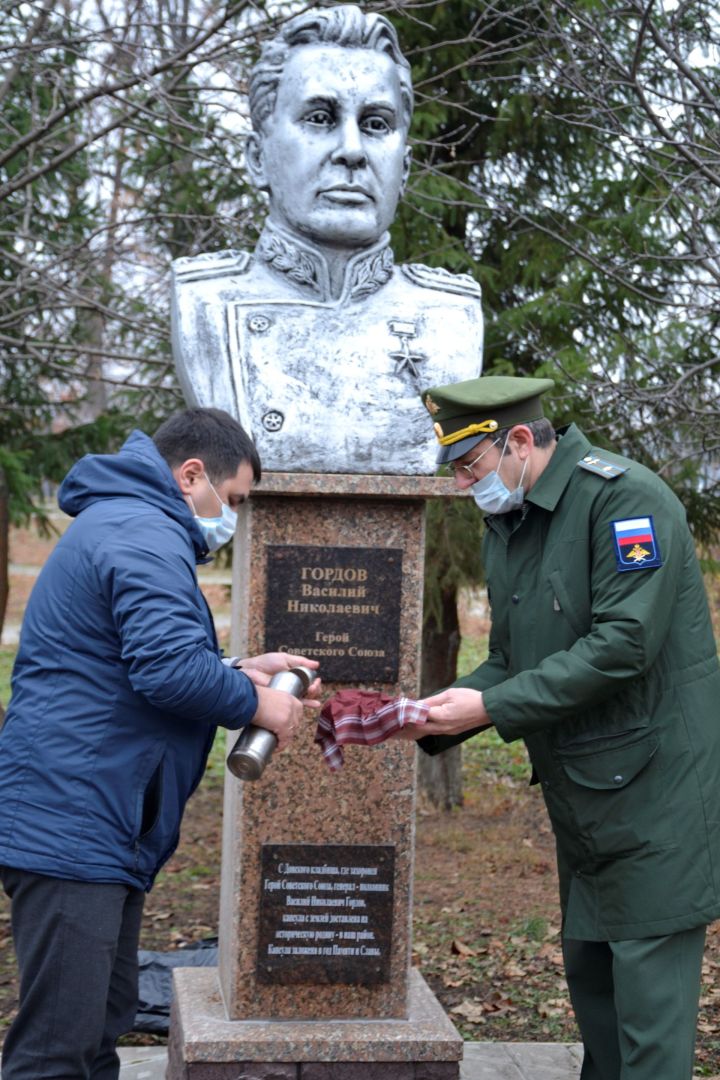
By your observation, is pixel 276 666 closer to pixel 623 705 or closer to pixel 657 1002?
pixel 623 705

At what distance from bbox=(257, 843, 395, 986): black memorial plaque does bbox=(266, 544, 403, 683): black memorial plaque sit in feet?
1.86

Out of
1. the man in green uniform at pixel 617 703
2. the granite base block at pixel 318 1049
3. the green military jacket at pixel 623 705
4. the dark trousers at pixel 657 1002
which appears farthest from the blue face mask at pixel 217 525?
the granite base block at pixel 318 1049

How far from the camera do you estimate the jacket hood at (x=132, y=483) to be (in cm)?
304

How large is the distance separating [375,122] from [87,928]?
278 centimetres

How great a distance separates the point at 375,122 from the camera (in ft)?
14.2

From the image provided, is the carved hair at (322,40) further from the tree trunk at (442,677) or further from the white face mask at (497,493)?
the tree trunk at (442,677)

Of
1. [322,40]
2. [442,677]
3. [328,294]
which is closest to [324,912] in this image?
[328,294]

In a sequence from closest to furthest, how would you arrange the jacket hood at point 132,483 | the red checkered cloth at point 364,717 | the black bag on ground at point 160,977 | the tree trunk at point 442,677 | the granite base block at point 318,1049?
the jacket hood at point 132,483
the red checkered cloth at point 364,717
the granite base block at point 318,1049
the black bag on ground at point 160,977
the tree trunk at point 442,677

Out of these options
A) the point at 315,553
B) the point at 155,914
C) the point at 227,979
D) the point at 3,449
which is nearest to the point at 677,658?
the point at 315,553

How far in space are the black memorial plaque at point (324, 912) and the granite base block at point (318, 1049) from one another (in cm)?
15

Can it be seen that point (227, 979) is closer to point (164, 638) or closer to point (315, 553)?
point (315, 553)

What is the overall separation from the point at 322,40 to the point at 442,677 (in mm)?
5055

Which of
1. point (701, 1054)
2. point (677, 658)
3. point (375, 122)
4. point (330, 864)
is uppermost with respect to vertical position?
point (375, 122)

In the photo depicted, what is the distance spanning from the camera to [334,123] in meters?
4.29
